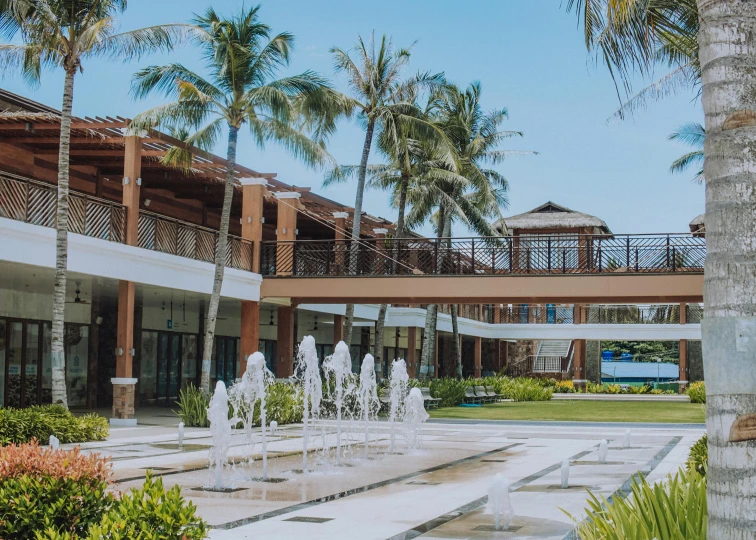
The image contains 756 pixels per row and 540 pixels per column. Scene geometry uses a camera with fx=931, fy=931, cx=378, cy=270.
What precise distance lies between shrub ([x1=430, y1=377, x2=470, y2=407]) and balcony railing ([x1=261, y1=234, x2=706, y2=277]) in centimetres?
497

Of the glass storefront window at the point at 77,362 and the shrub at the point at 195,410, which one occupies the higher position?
the glass storefront window at the point at 77,362

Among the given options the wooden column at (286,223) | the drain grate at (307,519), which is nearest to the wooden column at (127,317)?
the wooden column at (286,223)

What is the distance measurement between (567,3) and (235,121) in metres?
17.0

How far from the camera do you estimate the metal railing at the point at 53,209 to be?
18562 mm

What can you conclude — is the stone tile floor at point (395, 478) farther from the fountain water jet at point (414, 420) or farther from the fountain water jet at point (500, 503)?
the fountain water jet at point (414, 420)

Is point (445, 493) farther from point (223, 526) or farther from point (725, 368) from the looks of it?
point (725, 368)

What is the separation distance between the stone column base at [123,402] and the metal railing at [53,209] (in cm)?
326

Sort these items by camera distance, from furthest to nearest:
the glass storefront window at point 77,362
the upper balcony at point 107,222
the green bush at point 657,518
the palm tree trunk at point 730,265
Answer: the glass storefront window at point 77,362
the upper balcony at point 107,222
the green bush at point 657,518
the palm tree trunk at point 730,265

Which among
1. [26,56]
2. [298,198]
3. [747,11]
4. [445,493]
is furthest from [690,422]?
[747,11]

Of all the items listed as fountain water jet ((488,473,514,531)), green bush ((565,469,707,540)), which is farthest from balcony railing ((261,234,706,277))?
green bush ((565,469,707,540))

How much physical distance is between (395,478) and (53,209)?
36.1 ft

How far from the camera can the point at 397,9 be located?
2391cm

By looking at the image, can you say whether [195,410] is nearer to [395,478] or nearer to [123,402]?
[123,402]

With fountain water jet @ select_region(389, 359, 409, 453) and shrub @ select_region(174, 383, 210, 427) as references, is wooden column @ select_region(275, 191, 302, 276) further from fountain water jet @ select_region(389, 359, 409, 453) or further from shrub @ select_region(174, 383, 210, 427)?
shrub @ select_region(174, 383, 210, 427)
